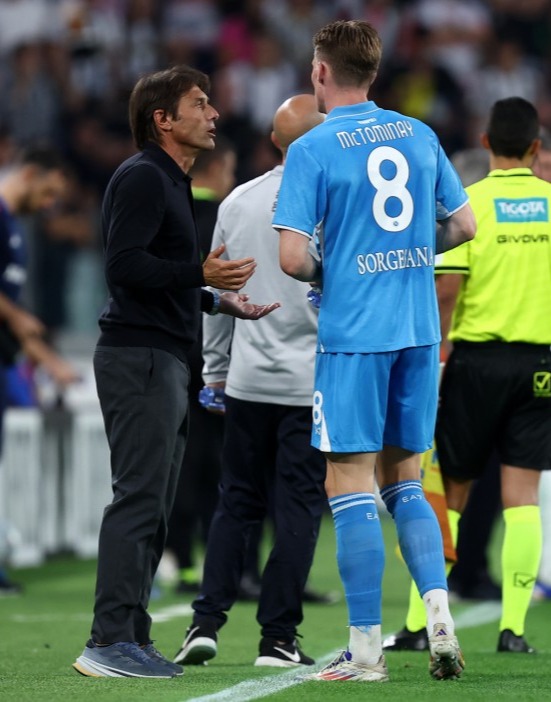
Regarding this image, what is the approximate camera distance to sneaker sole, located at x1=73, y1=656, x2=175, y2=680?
5.38m

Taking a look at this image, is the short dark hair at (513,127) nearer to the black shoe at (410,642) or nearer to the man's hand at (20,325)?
the black shoe at (410,642)

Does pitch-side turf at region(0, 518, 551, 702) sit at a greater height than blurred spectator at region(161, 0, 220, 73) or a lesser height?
lesser

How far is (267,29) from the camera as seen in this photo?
56.4ft

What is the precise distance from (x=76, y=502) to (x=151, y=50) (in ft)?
22.0

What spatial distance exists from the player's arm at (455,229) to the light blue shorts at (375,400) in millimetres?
389

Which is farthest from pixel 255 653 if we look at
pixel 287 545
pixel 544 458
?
pixel 544 458

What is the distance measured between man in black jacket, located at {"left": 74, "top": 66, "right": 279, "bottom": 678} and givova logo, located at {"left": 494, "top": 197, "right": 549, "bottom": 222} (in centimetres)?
140

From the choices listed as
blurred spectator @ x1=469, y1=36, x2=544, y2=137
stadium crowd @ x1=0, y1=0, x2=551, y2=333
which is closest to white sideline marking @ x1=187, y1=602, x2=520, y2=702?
Result: stadium crowd @ x1=0, y1=0, x2=551, y2=333

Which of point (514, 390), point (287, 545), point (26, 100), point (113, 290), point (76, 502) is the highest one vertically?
point (26, 100)

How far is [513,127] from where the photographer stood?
6562mm

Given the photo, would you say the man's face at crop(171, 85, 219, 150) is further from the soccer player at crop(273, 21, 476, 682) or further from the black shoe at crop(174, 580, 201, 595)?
the black shoe at crop(174, 580, 201, 595)

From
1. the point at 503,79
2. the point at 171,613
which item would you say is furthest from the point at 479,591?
the point at 503,79

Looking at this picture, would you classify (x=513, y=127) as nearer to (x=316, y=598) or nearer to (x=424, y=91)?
(x=316, y=598)

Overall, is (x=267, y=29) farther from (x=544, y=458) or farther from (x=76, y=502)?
(x=544, y=458)
